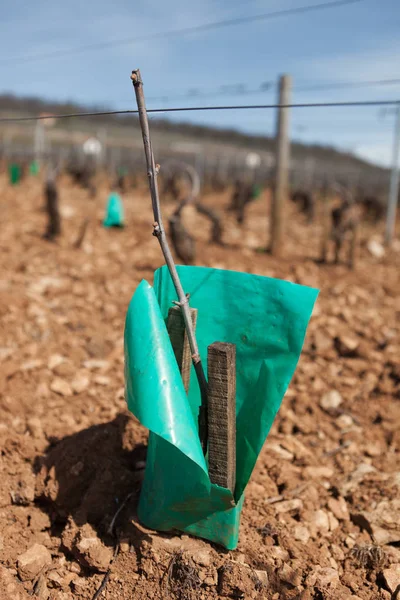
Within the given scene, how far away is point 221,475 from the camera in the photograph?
188cm

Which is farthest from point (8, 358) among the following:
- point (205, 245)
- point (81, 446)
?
point (205, 245)

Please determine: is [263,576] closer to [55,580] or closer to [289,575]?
[289,575]

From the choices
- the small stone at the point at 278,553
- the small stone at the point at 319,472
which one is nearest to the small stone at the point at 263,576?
the small stone at the point at 278,553

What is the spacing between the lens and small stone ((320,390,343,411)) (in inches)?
142

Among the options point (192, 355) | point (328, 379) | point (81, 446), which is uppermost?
point (192, 355)

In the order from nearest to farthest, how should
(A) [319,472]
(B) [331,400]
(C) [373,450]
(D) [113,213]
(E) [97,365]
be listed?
(A) [319,472], (C) [373,450], (B) [331,400], (E) [97,365], (D) [113,213]

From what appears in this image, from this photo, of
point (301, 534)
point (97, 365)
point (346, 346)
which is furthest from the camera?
point (346, 346)

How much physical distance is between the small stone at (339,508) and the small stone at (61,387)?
1688 millimetres

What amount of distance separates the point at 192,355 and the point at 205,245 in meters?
6.28

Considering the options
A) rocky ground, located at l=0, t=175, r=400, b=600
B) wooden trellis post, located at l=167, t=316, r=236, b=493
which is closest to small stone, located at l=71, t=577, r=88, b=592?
rocky ground, located at l=0, t=175, r=400, b=600

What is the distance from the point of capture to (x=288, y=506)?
2.38 meters

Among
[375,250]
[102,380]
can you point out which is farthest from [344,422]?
[375,250]

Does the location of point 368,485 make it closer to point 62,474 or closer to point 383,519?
point 383,519

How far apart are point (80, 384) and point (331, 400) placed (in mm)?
1713
